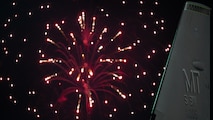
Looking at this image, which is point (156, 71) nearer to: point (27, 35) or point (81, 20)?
point (81, 20)

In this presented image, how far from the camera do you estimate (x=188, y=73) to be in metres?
2.04

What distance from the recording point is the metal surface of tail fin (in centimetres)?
200

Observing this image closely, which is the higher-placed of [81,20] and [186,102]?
[81,20]

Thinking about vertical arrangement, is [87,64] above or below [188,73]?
above

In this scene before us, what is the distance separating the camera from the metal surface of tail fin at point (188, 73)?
200 cm

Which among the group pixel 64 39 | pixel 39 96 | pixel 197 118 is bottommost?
pixel 197 118

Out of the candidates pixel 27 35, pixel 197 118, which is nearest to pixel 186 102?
pixel 197 118

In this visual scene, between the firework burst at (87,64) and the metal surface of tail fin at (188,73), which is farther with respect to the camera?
the firework burst at (87,64)

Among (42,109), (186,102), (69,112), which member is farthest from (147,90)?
(42,109)

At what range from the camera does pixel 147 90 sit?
2213 mm

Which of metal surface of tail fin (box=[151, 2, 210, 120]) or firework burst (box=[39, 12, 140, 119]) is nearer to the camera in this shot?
metal surface of tail fin (box=[151, 2, 210, 120])

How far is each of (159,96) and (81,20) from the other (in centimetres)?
69

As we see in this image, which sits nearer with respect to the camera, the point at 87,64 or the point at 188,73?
the point at 188,73

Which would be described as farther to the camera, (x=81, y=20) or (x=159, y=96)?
(x=81, y=20)
